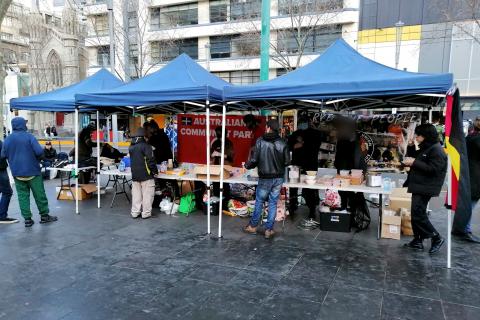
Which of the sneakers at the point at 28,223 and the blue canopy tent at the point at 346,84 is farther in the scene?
the sneakers at the point at 28,223

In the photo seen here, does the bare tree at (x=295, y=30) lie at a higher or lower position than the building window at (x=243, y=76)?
higher

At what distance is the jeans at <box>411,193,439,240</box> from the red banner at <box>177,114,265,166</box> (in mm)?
4273

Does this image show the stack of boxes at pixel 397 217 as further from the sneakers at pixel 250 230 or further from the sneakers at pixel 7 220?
the sneakers at pixel 7 220

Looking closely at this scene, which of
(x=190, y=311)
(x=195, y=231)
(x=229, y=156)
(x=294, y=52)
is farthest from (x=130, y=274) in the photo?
(x=294, y=52)

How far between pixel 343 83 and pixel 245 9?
92.1 ft

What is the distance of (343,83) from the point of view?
500cm

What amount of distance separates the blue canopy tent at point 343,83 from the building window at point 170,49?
2813cm

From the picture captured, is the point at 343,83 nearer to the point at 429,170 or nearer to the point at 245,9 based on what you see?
the point at 429,170

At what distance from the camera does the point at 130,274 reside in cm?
445

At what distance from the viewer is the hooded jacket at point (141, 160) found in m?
6.79

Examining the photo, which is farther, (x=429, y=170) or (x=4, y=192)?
(x=4, y=192)

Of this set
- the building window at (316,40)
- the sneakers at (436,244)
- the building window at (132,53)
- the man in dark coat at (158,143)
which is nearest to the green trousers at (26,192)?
the man in dark coat at (158,143)

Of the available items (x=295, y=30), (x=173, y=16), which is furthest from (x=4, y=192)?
(x=173, y=16)

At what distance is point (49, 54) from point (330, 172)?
156 feet
